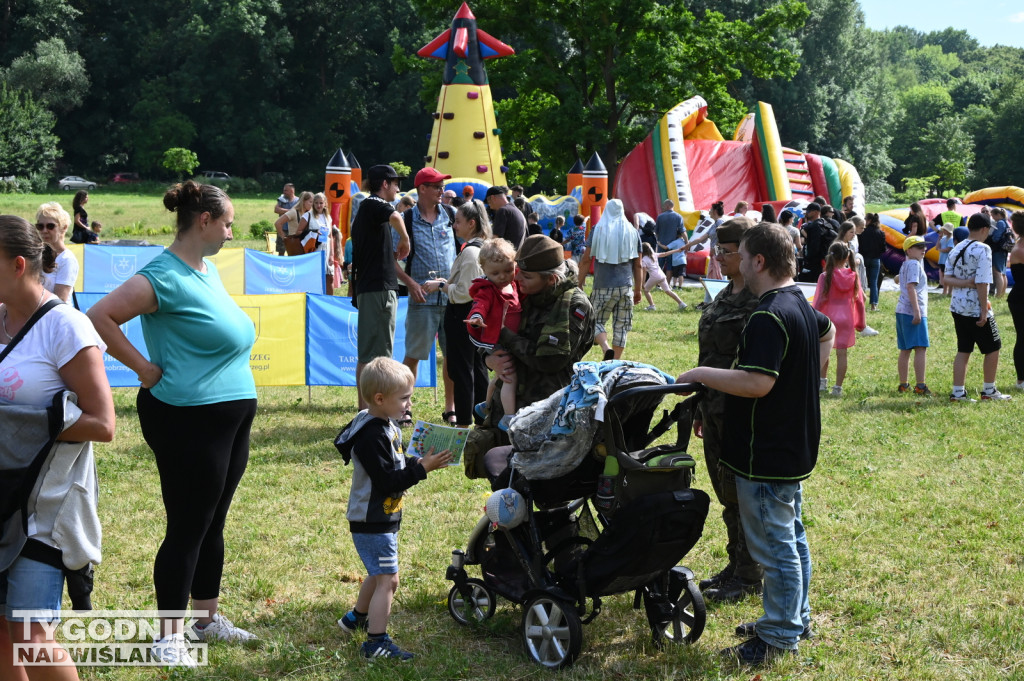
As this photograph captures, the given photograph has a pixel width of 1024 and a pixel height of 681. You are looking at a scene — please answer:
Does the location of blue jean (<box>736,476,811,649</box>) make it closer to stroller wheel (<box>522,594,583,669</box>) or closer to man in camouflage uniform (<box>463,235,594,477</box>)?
stroller wheel (<box>522,594,583,669</box>)

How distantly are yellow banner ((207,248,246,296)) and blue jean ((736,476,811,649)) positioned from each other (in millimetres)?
9972

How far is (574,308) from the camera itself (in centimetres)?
512

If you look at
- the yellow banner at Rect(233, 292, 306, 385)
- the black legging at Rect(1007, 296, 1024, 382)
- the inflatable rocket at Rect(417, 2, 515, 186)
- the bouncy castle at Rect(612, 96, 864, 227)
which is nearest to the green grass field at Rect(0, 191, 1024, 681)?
the yellow banner at Rect(233, 292, 306, 385)

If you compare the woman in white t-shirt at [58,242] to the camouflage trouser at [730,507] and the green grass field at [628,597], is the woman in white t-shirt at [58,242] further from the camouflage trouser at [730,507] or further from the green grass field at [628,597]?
the camouflage trouser at [730,507]

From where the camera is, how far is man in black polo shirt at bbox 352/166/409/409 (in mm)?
7973

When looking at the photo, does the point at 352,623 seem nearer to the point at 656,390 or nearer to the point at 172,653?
the point at 172,653

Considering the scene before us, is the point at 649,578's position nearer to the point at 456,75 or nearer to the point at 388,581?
the point at 388,581

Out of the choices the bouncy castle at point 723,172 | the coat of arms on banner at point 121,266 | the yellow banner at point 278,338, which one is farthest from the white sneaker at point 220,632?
the bouncy castle at point 723,172

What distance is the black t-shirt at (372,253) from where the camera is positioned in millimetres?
8094

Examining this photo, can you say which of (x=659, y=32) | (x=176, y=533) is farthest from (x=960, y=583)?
(x=659, y=32)

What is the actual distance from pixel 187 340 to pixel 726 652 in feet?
9.08

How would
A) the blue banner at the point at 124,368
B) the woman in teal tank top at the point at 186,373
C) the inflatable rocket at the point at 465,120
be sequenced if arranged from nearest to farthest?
the woman in teal tank top at the point at 186,373 → the blue banner at the point at 124,368 → the inflatable rocket at the point at 465,120

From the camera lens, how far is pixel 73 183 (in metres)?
59.7

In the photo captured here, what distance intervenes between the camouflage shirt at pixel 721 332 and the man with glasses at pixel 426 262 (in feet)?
12.2
